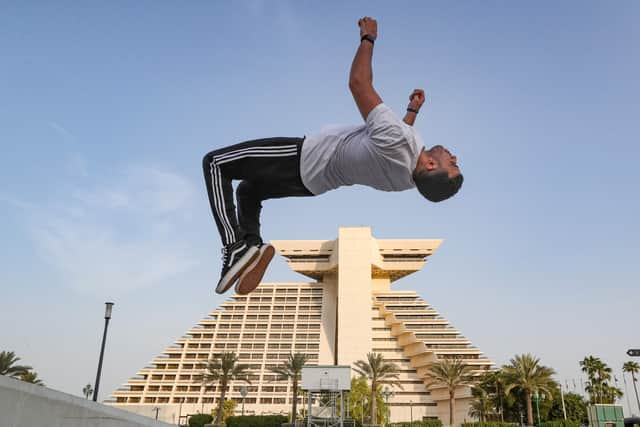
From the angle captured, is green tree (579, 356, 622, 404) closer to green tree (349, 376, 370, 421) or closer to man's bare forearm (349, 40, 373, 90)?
green tree (349, 376, 370, 421)

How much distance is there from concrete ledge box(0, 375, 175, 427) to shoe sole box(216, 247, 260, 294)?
9.31 feet

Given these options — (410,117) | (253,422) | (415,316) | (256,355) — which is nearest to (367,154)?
(410,117)

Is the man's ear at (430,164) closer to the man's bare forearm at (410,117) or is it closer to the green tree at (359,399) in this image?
the man's bare forearm at (410,117)

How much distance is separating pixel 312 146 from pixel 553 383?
184ft

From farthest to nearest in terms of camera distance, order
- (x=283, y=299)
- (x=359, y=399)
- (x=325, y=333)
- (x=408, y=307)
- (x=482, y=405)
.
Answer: (x=283, y=299)
(x=325, y=333)
(x=408, y=307)
(x=482, y=405)
(x=359, y=399)

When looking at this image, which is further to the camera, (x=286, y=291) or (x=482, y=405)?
(x=286, y=291)

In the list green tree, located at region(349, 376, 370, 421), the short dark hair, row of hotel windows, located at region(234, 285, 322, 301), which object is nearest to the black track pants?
the short dark hair

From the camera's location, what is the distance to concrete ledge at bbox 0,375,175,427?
198 inches

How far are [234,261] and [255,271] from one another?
0.20 meters

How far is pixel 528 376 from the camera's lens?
49969mm

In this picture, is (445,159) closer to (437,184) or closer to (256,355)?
(437,184)

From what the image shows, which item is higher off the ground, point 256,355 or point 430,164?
point 256,355

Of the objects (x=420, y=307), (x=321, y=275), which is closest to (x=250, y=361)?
(x=321, y=275)

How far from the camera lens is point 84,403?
6012 millimetres
